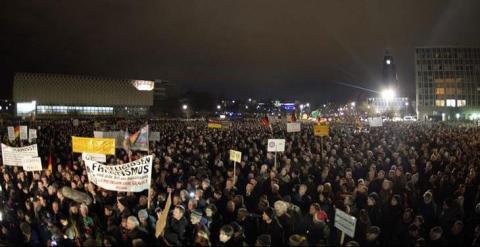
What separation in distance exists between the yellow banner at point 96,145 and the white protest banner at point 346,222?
269 inches

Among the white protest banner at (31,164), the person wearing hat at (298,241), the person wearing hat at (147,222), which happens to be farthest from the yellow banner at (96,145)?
the person wearing hat at (298,241)

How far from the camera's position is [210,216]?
7238 millimetres

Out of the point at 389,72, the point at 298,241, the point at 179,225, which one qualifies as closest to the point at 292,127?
the point at 179,225

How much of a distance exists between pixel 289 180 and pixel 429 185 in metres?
3.57

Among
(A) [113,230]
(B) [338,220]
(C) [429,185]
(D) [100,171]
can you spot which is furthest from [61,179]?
(C) [429,185]

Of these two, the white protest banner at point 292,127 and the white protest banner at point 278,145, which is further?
the white protest banner at point 292,127

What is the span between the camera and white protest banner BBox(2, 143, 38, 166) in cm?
1132

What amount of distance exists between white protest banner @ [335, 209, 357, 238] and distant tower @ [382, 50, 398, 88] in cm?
15837

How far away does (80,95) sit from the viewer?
96.4 m

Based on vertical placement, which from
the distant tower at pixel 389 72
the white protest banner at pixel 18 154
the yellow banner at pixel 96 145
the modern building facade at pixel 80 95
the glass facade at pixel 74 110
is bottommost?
the white protest banner at pixel 18 154

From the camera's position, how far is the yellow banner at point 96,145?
35.2 ft

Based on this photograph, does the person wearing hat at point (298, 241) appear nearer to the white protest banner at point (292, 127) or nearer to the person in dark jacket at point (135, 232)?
the person in dark jacket at point (135, 232)

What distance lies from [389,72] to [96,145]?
523 ft

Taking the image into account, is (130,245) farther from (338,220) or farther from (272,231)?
(338,220)
